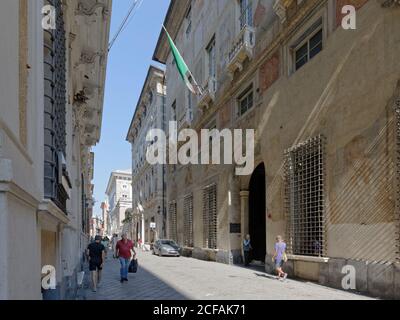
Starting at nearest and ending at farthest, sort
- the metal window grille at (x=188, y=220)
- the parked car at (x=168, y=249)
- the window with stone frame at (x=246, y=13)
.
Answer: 1. the window with stone frame at (x=246, y=13)
2. the metal window grille at (x=188, y=220)
3. the parked car at (x=168, y=249)

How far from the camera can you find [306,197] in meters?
12.8

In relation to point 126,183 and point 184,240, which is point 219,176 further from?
point 126,183

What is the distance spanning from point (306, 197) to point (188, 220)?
1596 centimetres

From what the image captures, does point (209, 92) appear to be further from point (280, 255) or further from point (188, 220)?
point (280, 255)

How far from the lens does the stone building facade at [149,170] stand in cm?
4072

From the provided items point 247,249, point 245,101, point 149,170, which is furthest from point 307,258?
point 149,170

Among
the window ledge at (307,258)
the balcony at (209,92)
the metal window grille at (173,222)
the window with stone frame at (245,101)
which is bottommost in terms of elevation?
the metal window grille at (173,222)

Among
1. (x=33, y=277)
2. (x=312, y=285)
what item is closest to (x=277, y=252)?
(x=312, y=285)

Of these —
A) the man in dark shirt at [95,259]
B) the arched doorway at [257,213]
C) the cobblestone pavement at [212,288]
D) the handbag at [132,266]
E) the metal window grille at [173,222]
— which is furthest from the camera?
the metal window grille at [173,222]

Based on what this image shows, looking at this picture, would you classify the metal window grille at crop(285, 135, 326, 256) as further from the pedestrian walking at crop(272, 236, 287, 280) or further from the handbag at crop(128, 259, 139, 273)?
the handbag at crop(128, 259, 139, 273)

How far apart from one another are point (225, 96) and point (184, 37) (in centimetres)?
1173

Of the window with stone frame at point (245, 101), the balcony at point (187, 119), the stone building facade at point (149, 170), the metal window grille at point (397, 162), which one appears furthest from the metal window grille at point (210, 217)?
the stone building facade at point (149, 170)

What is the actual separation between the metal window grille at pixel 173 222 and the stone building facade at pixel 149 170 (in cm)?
368

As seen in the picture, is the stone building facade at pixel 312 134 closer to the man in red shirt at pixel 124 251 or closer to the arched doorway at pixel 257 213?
the arched doorway at pixel 257 213
